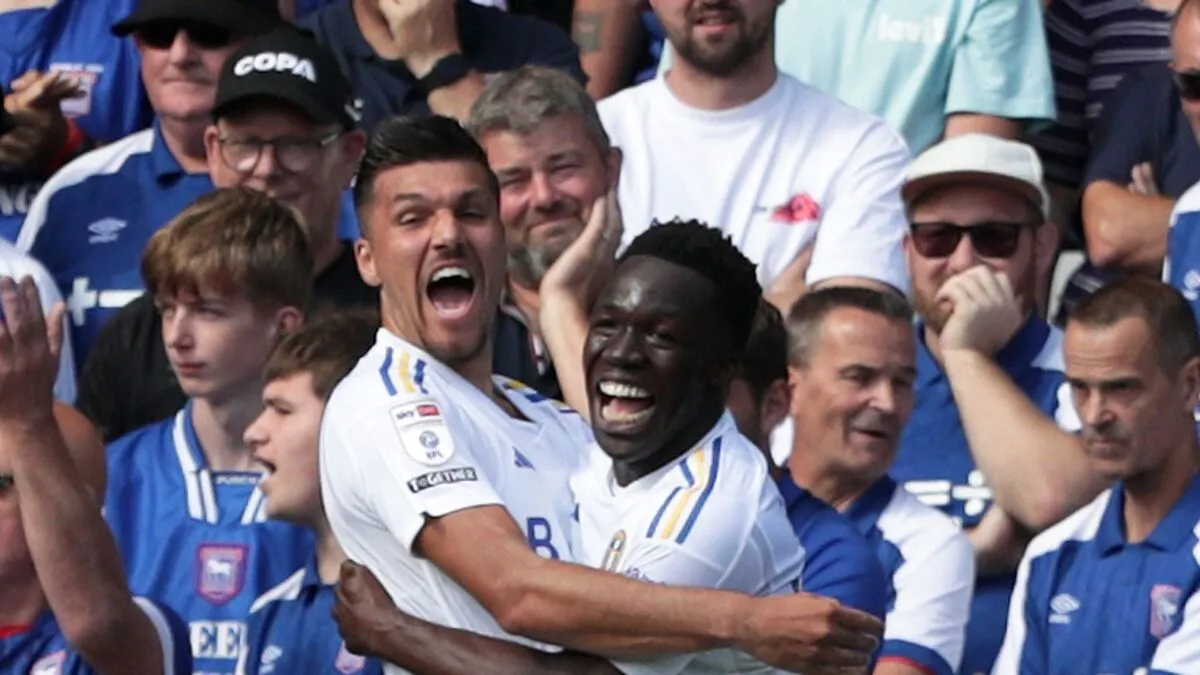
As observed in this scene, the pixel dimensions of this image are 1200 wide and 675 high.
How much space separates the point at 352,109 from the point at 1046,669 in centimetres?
251

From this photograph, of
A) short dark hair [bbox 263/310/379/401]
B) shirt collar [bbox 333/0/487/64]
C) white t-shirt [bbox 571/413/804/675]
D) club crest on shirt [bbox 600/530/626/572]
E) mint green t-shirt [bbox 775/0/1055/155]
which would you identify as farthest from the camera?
shirt collar [bbox 333/0/487/64]

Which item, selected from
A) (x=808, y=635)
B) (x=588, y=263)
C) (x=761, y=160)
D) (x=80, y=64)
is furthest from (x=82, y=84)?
(x=808, y=635)

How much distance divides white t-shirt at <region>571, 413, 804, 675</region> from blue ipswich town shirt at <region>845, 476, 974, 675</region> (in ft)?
5.25

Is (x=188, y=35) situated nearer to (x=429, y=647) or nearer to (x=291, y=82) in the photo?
(x=291, y=82)

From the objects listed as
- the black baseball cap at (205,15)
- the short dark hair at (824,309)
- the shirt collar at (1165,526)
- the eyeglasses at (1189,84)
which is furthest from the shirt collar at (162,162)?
the shirt collar at (1165,526)

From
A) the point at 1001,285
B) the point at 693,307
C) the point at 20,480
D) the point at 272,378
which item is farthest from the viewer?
the point at 1001,285

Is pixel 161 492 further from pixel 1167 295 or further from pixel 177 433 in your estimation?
pixel 1167 295

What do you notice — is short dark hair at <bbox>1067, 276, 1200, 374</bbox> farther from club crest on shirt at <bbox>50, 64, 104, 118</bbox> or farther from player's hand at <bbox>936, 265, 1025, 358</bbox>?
club crest on shirt at <bbox>50, 64, 104, 118</bbox>

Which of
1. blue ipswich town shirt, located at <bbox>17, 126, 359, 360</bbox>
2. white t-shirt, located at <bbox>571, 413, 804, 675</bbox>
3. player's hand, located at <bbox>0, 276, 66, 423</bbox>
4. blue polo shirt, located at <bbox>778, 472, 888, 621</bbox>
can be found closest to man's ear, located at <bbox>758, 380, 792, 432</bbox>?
blue polo shirt, located at <bbox>778, 472, 888, 621</bbox>

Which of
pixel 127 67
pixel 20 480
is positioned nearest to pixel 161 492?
pixel 20 480

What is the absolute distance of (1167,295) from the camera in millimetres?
7703

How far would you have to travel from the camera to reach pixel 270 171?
8.48 meters

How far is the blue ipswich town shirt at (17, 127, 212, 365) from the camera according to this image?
8.77 metres

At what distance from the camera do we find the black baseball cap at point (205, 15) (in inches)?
359
